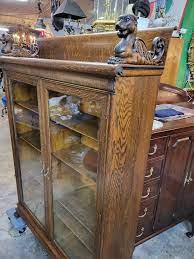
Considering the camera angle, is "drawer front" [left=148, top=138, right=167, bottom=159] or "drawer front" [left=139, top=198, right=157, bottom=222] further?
"drawer front" [left=139, top=198, right=157, bottom=222]

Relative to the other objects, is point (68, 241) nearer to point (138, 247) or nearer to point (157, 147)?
point (138, 247)

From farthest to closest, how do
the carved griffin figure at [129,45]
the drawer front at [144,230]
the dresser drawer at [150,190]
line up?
1. the drawer front at [144,230]
2. the dresser drawer at [150,190]
3. the carved griffin figure at [129,45]

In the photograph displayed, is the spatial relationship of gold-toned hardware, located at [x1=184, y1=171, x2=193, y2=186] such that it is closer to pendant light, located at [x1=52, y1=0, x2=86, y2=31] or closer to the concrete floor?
the concrete floor

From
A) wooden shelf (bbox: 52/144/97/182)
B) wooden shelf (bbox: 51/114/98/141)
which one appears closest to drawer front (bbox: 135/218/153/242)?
wooden shelf (bbox: 52/144/97/182)

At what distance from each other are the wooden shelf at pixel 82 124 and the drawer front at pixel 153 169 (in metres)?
0.49

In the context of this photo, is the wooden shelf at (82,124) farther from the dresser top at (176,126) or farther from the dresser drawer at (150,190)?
the dresser drawer at (150,190)

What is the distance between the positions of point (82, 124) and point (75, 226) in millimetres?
713

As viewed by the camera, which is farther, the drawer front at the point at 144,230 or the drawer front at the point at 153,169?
the drawer front at the point at 144,230

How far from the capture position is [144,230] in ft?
5.16

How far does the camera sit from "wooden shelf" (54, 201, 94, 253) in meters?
1.18

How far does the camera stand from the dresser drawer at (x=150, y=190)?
4.61 feet

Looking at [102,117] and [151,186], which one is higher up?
[102,117]

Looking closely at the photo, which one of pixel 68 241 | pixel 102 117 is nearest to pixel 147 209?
pixel 68 241

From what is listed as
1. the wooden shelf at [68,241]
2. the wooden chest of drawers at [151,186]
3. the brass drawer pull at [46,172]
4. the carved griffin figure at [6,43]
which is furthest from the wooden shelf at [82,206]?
the carved griffin figure at [6,43]
